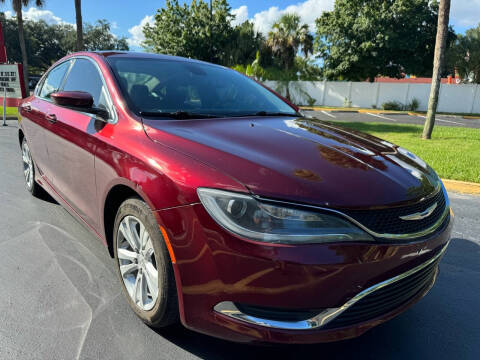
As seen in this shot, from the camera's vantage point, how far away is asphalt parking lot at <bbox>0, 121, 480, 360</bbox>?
1.96m

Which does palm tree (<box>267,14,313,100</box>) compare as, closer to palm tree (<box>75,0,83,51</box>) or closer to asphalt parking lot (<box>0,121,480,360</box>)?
palm tree (<box>75,0,83,51</box>)

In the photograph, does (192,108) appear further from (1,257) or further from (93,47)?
(93,47)

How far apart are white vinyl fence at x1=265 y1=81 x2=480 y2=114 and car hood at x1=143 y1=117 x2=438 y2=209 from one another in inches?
964

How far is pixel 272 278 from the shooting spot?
1.50m

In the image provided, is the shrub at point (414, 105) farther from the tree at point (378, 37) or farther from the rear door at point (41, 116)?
the rear door at point (41, 116)

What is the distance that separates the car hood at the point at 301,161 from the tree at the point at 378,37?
2855 centimetres

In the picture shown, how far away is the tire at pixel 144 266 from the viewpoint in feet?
5.93

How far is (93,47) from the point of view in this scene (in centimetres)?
5378

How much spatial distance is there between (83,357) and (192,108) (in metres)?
1.71

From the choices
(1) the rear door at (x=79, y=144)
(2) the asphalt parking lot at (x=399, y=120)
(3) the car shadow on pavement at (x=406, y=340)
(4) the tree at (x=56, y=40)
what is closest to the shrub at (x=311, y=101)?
(2) the asphalt parking lot at (x=399, y=120)

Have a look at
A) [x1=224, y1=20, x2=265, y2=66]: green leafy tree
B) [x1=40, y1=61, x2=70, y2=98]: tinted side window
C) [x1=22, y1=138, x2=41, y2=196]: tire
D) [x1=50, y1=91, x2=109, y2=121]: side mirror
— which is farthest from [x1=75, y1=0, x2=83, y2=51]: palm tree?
[x1=224, y1=20, x2=265, y2=66]: green leafy tree

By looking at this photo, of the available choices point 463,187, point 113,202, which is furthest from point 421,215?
point 463,187

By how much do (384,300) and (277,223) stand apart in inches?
27.0

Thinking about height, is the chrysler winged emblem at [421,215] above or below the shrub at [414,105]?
below
